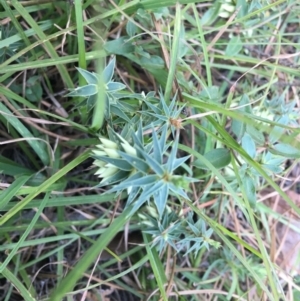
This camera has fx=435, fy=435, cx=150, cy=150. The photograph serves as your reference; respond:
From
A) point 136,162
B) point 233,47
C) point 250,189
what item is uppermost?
point 136,162

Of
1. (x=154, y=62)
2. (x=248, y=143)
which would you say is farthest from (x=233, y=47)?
(x=248, y=143)

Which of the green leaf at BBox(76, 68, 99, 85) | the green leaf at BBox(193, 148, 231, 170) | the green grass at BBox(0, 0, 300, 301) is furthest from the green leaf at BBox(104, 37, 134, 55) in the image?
the green leaf at BBox(193, 148, 231, 170)

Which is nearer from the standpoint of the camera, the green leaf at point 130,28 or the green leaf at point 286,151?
the green leaf at point 286,151

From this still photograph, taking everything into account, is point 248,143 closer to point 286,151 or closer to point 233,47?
point 286,151

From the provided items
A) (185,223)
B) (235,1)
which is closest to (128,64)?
(235,1)

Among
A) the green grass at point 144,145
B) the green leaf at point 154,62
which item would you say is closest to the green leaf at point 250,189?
the green grass at point 144,145

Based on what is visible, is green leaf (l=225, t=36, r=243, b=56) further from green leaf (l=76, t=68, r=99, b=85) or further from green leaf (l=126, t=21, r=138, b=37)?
green leaf (l=76, t=68, r=99, b=85)

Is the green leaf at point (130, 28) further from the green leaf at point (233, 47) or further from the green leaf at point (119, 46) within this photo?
the green leaf at point (233, 47)

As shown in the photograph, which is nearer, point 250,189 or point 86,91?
point 86,91

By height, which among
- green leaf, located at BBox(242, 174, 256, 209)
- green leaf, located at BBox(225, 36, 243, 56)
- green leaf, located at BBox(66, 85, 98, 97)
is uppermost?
green leaf, located at BBox(66, 85, 98, 97)
